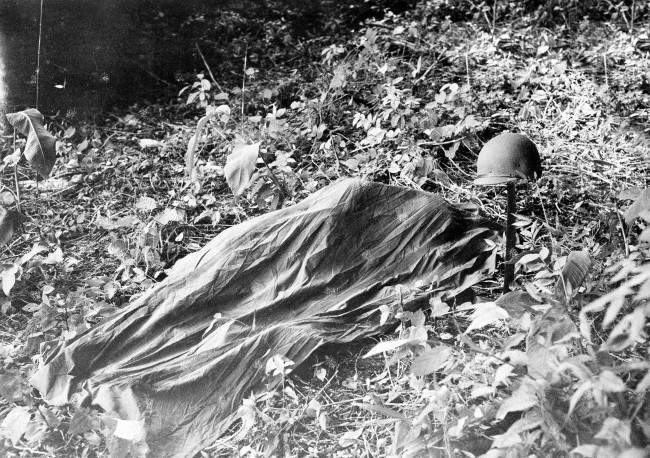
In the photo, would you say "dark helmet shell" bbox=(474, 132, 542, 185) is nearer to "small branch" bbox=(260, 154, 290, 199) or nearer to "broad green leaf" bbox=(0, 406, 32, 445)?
"small branch" bbox=(260, 154, 290, 199)

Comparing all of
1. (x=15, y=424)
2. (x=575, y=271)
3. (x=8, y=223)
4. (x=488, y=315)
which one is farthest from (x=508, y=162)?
(x=8, y=223)

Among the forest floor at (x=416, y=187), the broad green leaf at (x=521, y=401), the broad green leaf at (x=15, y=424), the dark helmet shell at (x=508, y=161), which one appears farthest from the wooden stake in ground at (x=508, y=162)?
the broad green leaf at (x=15, y=424)

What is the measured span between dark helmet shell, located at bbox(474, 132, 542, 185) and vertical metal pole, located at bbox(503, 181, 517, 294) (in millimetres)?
78

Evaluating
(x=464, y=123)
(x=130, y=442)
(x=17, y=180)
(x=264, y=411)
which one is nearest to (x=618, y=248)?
(x=464, y=123)

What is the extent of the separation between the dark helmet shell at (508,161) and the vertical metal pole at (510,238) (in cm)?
8

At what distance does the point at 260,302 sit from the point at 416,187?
976 mm

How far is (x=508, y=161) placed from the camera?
6.87 feet

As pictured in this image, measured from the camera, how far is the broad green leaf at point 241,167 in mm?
2748

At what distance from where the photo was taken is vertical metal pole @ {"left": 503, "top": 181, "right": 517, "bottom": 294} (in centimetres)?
220

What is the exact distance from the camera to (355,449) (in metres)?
2.01

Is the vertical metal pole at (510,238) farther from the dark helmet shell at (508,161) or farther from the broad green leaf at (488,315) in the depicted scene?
the broad green leaf at (488,315)

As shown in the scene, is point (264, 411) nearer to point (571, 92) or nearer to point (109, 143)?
point (109, 143)

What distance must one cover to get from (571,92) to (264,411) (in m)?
2.36

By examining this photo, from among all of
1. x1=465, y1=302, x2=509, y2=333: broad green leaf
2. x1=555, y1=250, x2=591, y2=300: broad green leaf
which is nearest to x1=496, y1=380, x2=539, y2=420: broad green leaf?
x1=465, y1=302, x2=509, y2=333: broad green leaf
